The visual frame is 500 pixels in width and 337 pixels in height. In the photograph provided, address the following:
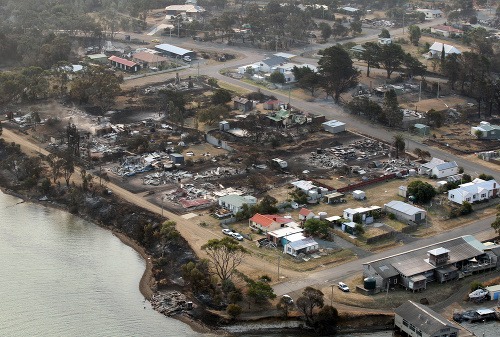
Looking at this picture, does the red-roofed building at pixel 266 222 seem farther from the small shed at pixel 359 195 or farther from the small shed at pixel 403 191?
the small shed at pixel 403 191

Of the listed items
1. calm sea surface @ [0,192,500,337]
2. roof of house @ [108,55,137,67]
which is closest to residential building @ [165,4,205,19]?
roof of house @ [108,55,137,67]

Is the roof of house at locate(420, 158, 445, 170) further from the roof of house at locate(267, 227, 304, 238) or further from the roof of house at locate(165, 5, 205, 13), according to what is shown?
the roof of house at locate(165, 5, 205, 13)

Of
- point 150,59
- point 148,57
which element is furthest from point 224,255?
point 148,57

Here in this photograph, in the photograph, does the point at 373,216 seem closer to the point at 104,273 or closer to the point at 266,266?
the point at 266,266

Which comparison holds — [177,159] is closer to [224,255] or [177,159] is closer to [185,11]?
[224,255]

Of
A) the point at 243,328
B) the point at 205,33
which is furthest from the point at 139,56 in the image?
the point at 243,328
